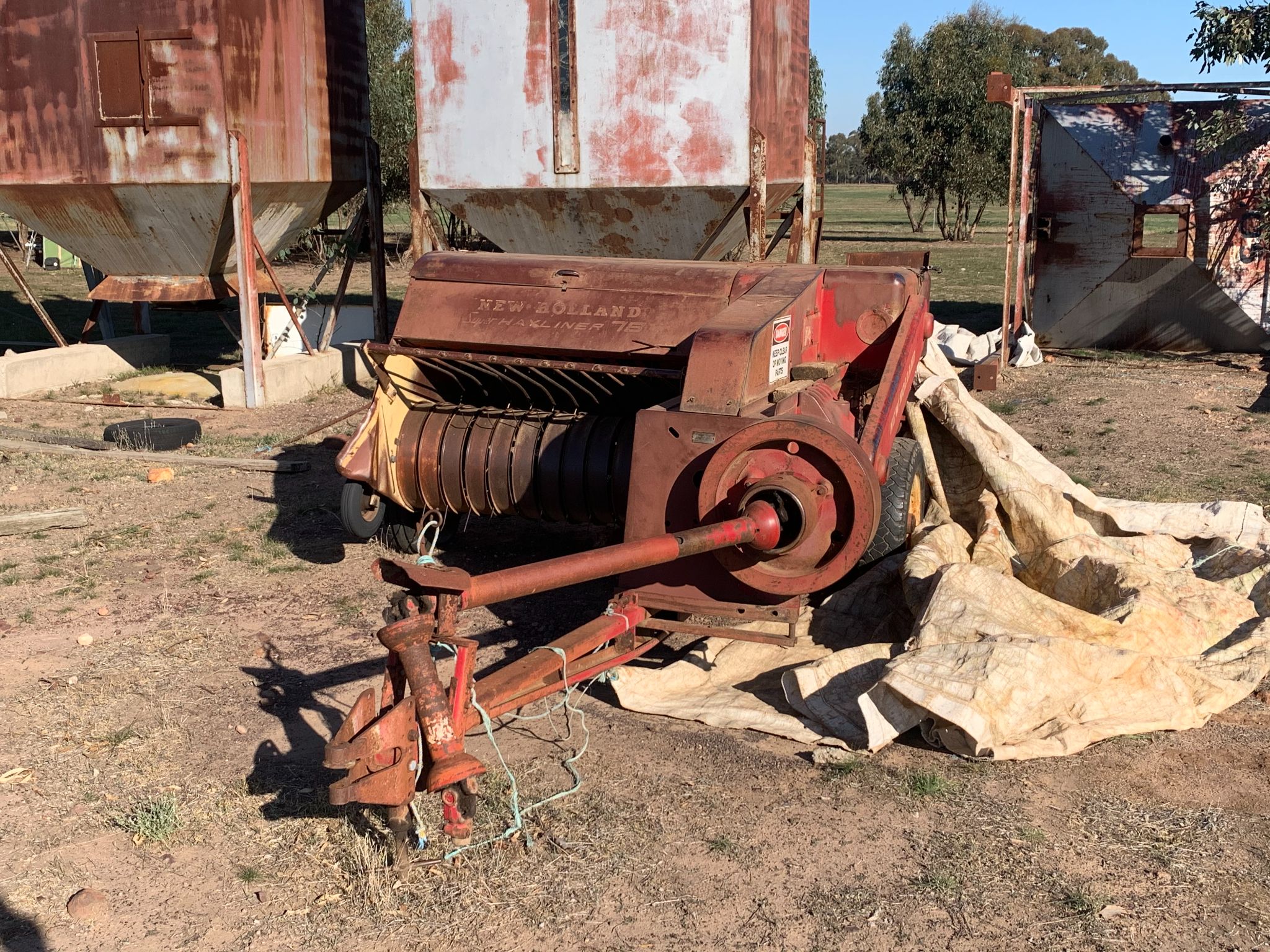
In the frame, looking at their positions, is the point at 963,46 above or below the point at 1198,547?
above

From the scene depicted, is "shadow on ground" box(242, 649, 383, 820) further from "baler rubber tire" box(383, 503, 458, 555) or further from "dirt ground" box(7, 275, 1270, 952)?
"baler rubber tire" box(383, 503, 458, 555)

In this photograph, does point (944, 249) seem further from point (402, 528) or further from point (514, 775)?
point (514, 775)

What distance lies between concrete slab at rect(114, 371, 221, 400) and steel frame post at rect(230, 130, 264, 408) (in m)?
0.74

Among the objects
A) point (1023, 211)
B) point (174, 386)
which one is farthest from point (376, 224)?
point (1023, 211)

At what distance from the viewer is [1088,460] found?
29.9ft

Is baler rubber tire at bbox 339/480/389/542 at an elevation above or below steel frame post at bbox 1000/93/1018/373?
below

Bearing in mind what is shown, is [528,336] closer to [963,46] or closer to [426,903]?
[426,903]

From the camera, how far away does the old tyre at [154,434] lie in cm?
958

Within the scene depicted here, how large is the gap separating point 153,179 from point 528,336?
21.6 feet

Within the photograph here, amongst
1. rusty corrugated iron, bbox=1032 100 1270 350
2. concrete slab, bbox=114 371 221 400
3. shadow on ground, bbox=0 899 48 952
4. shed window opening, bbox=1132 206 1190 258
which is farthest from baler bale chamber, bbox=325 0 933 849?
shed window opening, bbox=1132 206 1190 258

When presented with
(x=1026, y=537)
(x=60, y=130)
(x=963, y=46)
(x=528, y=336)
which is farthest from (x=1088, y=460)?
(x=963, y=46)

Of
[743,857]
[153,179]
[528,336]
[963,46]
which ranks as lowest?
[743,857]

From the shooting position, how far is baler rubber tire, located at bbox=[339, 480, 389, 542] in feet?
21.9

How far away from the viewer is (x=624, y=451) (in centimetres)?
611
